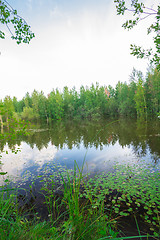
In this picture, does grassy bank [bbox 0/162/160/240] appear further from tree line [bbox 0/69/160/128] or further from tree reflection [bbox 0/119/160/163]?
tree line [bbox 0/69/160/128]

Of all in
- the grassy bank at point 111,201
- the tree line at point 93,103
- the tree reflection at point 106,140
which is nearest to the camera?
the grassy bank at point 111,201

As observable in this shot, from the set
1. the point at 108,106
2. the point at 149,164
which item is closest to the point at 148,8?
the point at 149,164

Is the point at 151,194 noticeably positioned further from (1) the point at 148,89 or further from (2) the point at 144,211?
(1) the point at 148,89

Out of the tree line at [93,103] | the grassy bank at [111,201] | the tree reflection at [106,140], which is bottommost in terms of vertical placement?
the grassy bank at [111,201]

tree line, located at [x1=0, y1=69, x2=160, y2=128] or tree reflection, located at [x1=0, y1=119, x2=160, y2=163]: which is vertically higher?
tree line, located at [x1=0, y1=69, x2=160, y2=128]

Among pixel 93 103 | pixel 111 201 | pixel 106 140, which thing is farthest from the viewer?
pixel 93 103

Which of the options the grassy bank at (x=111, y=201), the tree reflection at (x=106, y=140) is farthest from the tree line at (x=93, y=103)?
the grassy bank at (x=111, y=201)

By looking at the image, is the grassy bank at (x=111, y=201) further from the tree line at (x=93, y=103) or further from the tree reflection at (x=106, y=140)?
the tree line at (x=93, y=103)

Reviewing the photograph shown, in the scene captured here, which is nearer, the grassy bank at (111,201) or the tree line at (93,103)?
the grassy bank at (111,201)

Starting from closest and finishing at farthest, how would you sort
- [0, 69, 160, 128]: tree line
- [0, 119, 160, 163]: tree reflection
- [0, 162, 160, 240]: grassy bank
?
[0, 162, 160, 240]: grassy bank
[0, 119, 160, 163]: tree reflection
[0, 69, 160, 128]: tree line

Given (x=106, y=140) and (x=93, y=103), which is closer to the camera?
(x=106, y=140)

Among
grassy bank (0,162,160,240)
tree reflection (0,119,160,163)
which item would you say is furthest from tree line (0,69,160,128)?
grassy bank (0,162,160,240)

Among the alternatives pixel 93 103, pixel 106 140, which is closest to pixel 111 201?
pixel 106 140

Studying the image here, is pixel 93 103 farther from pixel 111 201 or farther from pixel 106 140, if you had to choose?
pixel 111 201
